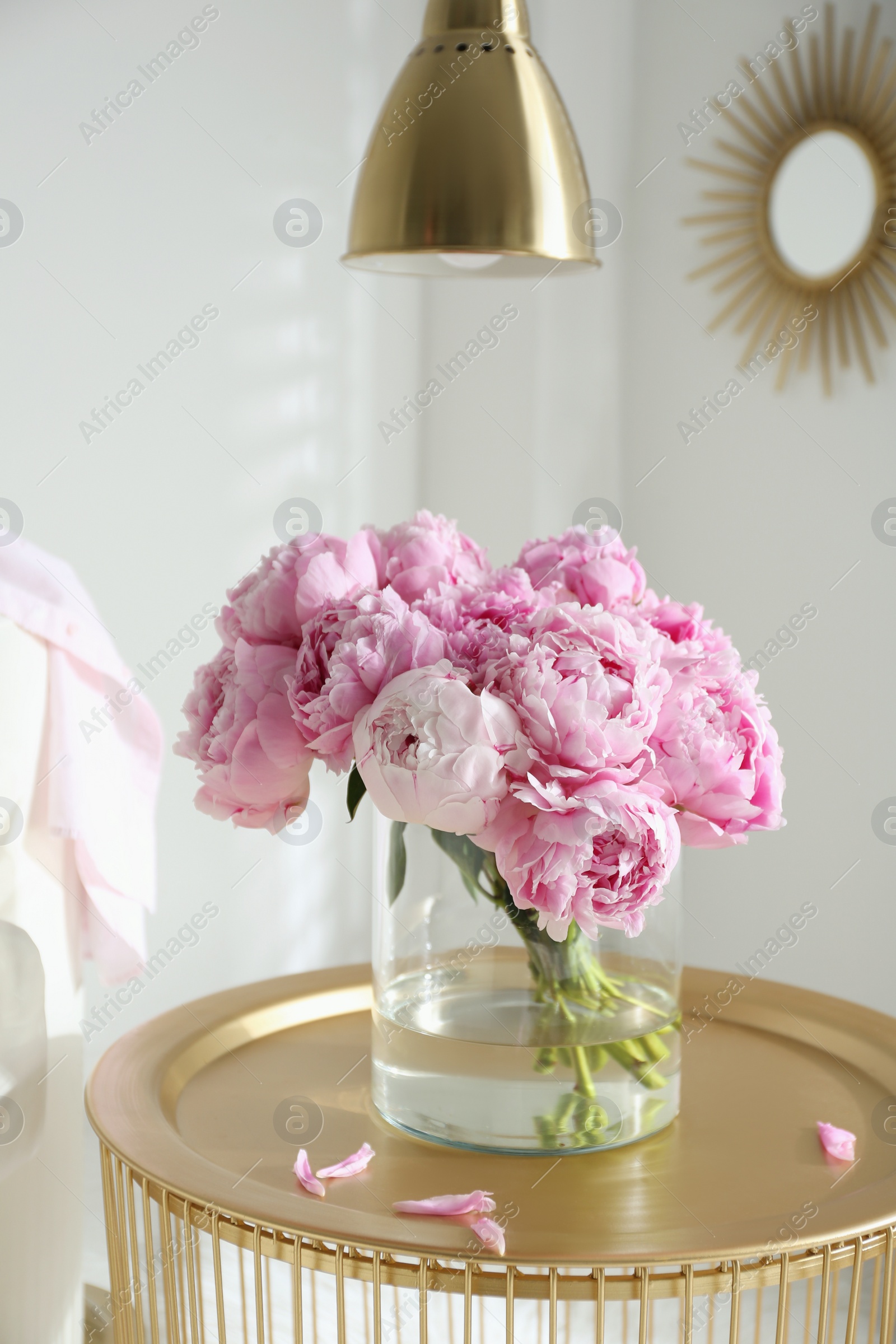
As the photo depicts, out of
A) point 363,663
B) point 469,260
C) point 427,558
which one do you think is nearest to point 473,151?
point 469,260

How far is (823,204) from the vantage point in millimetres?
2375

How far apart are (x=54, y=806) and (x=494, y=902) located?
521 mm

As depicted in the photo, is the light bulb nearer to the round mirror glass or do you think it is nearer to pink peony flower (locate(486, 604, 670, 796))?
pink peony flower (locate(486, 604, 670, 796))

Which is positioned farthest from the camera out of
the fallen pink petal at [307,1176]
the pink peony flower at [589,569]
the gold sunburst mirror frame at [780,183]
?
the gold sunburst mirror frame at [780,183]

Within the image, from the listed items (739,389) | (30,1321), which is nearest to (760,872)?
(739,389)

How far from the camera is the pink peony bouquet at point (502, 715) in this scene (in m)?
0.75

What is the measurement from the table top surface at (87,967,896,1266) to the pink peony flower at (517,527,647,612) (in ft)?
1.35

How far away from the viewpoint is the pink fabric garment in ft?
3.92

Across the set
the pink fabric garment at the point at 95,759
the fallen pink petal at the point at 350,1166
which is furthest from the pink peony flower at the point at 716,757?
the pink fabric garment at the point at 95,759

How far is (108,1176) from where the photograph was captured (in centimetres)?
92

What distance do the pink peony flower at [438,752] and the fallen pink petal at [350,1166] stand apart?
27 cm

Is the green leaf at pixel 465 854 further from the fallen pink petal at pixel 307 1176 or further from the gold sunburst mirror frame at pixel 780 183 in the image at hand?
the gold sunburst mirror frame at pixel 780 183

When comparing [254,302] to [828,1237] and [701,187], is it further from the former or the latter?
[828,1237]

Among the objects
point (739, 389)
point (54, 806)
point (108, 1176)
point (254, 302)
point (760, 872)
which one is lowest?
point (760, 872)
